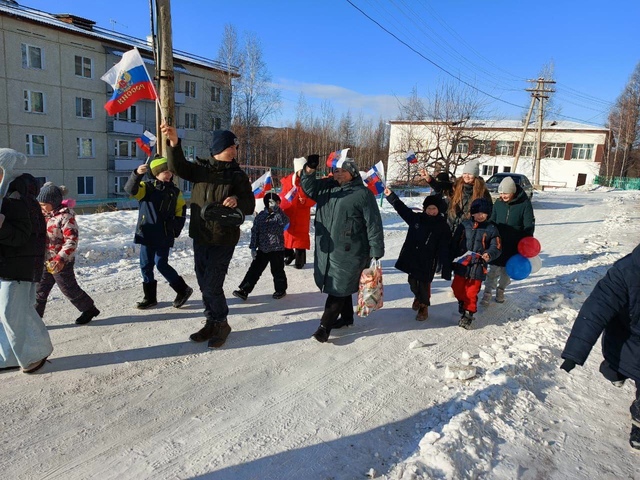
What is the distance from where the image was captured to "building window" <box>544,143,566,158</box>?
5353cm

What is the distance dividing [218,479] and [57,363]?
7.03 ft

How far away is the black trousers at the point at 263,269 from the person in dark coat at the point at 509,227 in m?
2.91

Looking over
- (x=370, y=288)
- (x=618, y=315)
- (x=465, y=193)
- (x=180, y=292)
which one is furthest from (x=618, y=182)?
(x=180, y=292)

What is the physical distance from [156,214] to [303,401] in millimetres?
2770

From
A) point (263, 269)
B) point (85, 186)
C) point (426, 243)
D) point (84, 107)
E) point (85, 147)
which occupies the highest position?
point (84, 107)

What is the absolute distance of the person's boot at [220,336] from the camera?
4.26m

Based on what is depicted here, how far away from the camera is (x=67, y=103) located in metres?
29.9

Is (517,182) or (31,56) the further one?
(31,56)

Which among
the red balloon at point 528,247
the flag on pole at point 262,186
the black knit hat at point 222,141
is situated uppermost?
the black knit hat at point 222,141

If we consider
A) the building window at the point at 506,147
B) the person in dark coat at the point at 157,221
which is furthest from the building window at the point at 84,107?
the building window at the point at 506,147

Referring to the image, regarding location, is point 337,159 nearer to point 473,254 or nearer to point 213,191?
point 213,191

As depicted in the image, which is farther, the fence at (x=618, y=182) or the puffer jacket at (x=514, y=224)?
the fence at (x=618, y=182)

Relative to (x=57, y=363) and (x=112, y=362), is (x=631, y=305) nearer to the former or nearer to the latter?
(x=112, y=362)

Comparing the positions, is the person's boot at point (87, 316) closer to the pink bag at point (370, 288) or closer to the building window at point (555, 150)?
the pink bag at point (370, 288)
